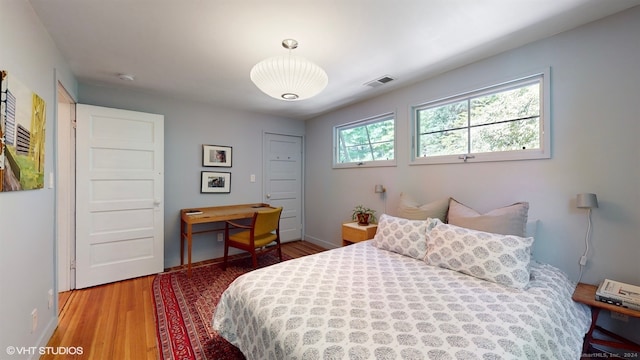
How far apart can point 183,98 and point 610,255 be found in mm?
4598

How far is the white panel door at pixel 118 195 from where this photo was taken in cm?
276

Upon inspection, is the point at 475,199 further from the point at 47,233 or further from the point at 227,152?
the point at 47,233

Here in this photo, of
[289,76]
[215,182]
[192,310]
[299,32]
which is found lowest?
[192,310]

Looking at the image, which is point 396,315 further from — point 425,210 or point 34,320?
point 34,320

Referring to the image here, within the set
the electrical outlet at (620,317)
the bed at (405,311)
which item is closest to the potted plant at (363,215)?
the bed at (405,311)

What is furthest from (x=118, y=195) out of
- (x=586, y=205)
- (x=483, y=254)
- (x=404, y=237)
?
(x=586, y=205)

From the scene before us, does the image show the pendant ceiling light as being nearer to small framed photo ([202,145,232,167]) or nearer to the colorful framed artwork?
the colorful framed artwork

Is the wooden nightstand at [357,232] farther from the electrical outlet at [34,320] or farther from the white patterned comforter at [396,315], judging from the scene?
the electrical outlet at [34,320]

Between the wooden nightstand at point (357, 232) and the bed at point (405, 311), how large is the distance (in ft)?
3.15

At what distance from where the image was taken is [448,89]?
104 inches

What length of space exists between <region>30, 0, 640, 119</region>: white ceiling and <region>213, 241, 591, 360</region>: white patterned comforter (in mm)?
1798

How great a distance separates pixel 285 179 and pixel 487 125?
125 inches

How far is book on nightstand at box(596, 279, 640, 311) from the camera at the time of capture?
144 cm

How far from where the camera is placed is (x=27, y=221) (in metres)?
1.55
